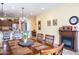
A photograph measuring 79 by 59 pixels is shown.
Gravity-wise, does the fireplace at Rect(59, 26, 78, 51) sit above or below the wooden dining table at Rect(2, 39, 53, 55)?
above

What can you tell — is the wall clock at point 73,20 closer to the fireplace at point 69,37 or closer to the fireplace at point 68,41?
the fireplace at point 69,37

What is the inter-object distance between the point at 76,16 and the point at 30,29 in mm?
802

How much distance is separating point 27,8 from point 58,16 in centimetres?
55

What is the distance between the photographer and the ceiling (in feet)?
6.25

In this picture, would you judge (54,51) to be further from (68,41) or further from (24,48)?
(24,48)

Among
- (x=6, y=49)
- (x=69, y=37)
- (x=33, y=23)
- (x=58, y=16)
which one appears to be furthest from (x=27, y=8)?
(x=69, y=37)

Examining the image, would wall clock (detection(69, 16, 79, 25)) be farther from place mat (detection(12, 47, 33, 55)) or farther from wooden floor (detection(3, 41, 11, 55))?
wooden floor (detection(3, 41, 11, 55))

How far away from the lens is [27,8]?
1.95 metres

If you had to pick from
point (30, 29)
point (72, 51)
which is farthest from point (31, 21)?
point (72, 51)

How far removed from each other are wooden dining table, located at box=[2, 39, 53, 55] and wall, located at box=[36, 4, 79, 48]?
0.81ft

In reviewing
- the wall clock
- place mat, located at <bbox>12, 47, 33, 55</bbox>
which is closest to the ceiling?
the wall clock

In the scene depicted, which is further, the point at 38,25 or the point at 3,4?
the point at 38,25
